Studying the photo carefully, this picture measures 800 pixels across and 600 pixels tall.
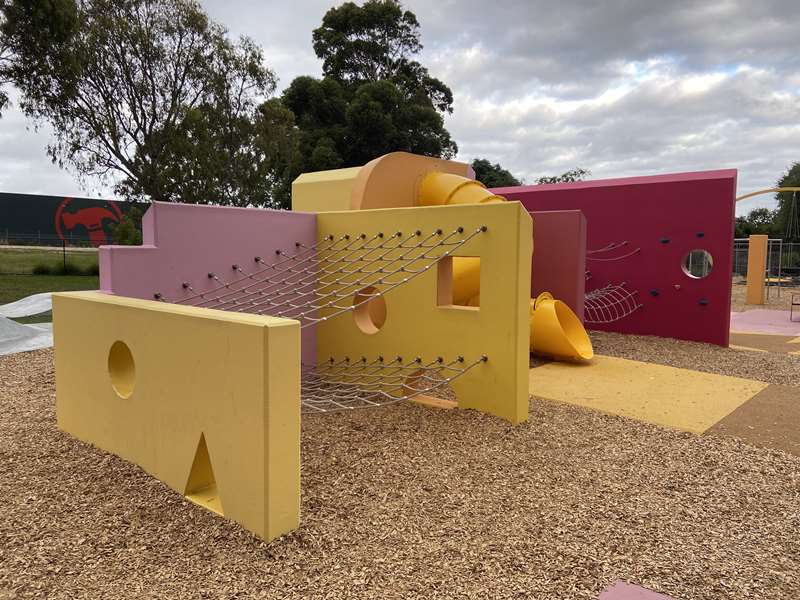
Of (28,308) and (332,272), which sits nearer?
(332,272)

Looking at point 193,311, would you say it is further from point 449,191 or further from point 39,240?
point 39,240

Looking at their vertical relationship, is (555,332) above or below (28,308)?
above

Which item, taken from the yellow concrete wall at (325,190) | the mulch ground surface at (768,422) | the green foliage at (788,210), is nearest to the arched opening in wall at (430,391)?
the mulch ground surface at (768,422)

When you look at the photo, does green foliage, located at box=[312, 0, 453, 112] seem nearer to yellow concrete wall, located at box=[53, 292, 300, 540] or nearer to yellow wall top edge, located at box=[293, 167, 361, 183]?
yellow wall top edge, located at box=[293, 167, 361, 183]

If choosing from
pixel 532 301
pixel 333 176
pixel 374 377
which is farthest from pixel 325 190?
pixel 532 301

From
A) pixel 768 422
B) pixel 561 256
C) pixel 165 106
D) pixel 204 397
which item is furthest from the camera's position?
pixel 165 106

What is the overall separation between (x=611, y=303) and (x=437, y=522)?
7.32m

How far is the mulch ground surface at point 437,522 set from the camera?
256 cm

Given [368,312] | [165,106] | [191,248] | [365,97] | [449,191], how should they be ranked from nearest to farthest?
[191,248] < [368,312] < [449,191] < [165,106] < [365,97]

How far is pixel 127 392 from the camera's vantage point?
3855mm

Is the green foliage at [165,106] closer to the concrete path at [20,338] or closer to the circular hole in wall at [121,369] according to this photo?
the concrete path at [20,338]

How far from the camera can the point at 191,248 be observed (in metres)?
5.20

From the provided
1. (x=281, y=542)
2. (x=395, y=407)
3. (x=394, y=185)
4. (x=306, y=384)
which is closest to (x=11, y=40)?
(x=394, y=185)

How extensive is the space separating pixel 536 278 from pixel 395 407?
143 inches
